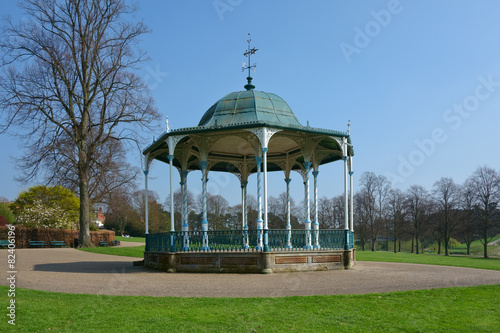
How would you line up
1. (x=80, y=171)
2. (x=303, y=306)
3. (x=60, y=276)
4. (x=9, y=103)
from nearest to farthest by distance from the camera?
(x=303, y=306), (x=60, y=276), (x=9, y=103), (x=80, y=171)

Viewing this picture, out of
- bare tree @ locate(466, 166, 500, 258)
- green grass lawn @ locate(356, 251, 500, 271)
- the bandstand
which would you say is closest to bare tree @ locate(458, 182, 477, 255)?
bare tree @ locate(466, 166, 500, 258)

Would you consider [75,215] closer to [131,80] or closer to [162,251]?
[131,80]

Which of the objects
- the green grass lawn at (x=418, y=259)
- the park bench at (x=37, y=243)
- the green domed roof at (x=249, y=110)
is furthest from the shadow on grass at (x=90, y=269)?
the park bench at (x=37, y=243)

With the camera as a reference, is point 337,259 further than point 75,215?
No

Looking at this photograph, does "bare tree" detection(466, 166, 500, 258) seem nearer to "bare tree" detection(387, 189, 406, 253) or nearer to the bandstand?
"bare tree" detection(387, 189, 406, 253)

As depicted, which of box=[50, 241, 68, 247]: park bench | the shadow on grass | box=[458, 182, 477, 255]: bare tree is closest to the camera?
the shadow on grass

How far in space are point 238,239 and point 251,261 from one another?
982 mm

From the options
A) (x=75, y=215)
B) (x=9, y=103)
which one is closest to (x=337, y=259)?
(x=9, y=103)

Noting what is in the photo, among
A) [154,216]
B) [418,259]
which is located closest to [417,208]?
[418,259]

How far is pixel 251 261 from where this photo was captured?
47.3ft

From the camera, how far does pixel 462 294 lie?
33.6ft

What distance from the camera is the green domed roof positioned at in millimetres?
17172

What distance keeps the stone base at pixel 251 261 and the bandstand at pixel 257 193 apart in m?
0.03

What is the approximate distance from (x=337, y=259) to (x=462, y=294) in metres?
5.90
